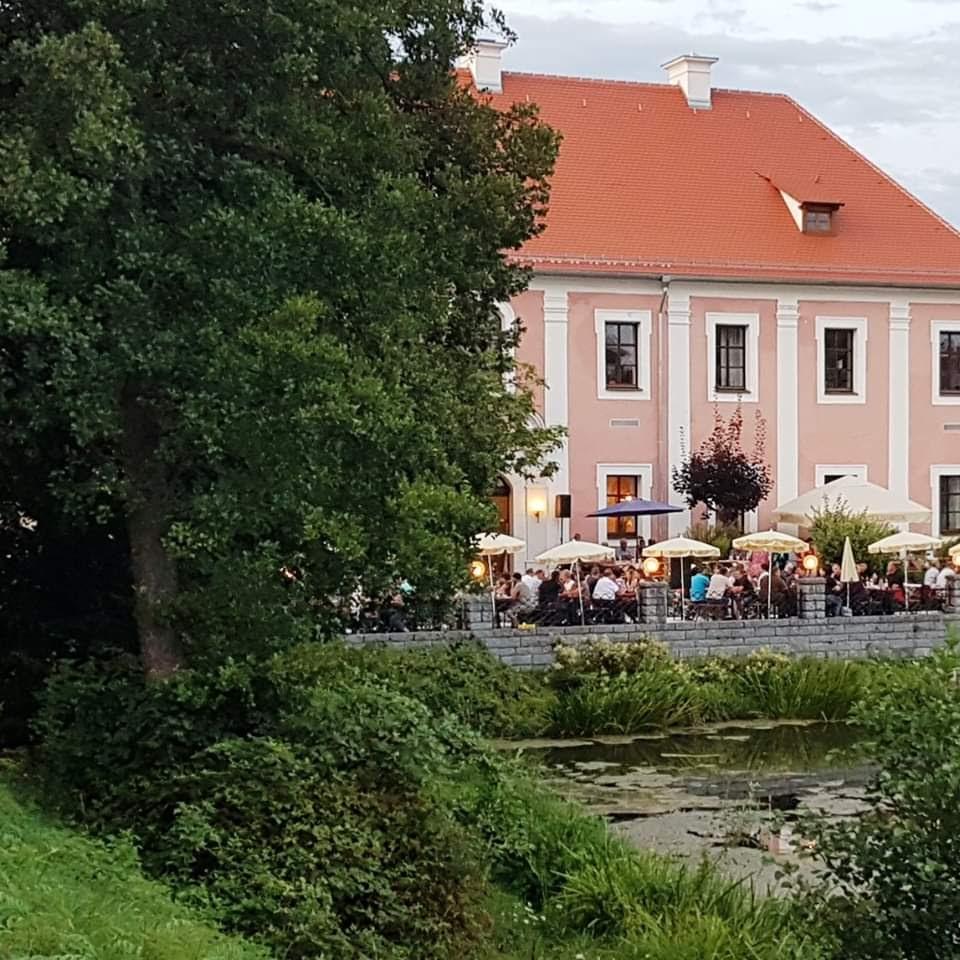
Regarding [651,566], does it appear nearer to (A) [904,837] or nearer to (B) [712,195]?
(B) [712,195]

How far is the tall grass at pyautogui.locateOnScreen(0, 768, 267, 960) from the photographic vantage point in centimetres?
646

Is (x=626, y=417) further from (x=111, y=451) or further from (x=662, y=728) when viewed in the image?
(x=111, y=451)

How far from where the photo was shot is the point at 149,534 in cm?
1102

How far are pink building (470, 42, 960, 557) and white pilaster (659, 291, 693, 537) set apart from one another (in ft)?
0.14

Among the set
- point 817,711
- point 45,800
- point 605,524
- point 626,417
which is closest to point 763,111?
point 626,417

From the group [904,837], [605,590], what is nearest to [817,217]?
[605,590]

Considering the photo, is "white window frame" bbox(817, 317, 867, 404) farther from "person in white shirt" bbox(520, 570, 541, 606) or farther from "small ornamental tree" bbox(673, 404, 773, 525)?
"person in white shirt" bbox(520, 570, 541, 606)

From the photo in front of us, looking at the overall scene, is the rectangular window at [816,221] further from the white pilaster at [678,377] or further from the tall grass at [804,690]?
the tall grass at [804,690]

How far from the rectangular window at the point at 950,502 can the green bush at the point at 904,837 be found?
29.3m

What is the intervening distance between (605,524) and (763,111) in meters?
12.6

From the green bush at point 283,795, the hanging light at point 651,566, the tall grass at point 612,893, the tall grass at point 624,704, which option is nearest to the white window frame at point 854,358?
the hanging light at point 651,566

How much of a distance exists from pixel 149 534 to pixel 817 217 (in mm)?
28356

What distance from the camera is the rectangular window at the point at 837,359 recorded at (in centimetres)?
3619

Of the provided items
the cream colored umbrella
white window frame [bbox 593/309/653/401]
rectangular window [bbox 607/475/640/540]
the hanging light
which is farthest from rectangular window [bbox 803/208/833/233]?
the hanging light
